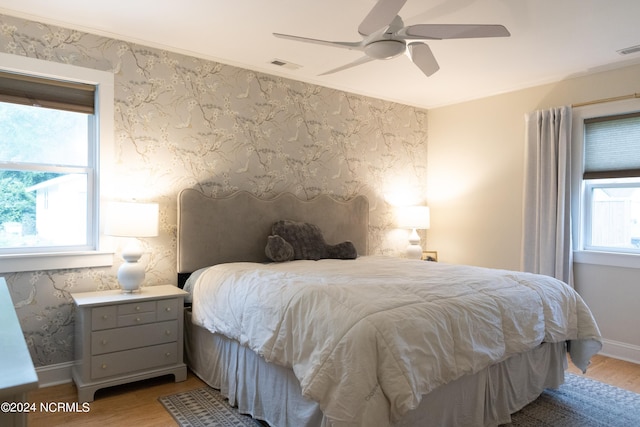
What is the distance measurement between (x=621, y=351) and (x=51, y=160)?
4.92 m

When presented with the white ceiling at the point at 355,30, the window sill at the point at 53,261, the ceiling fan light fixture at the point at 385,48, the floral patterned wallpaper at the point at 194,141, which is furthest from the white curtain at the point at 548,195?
the window sill at the point at 53,261

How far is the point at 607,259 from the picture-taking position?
386 centimetres

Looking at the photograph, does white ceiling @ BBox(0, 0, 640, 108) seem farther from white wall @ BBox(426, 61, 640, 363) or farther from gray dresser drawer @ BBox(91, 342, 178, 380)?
gray dresser drawer @ BBox(91, 342, 178, 380)

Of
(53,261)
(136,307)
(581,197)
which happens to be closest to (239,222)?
(136,307)

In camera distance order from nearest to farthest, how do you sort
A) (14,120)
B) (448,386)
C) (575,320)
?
1. (448,386)
2. (575,320)
3. (14,120)

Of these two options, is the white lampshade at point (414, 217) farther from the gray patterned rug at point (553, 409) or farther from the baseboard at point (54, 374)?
the baseboard at point (54, 374)

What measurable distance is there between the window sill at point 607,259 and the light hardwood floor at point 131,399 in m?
0.88

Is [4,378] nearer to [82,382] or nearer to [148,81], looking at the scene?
[82,382]

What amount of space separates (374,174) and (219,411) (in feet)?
10.3

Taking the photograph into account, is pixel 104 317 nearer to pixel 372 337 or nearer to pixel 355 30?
pixel 372 337

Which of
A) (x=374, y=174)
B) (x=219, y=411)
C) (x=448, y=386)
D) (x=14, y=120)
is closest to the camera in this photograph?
(x=448, y=386)

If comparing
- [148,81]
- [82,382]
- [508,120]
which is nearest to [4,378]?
[82,382]

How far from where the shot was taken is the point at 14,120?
9.86ft

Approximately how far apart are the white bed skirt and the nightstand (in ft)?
0.77
